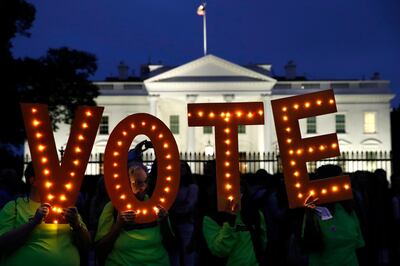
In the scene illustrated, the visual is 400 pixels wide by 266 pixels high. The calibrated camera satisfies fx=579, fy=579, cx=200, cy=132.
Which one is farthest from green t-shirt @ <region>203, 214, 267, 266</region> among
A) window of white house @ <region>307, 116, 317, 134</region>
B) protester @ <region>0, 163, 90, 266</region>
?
window of white house @ <region>307, 116, 317, 134</region>

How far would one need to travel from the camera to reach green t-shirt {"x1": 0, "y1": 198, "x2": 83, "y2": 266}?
414 cm

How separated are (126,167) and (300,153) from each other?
148 cm

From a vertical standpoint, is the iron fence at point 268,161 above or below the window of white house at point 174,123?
below

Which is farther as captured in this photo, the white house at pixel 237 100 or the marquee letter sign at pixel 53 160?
the white house at pixel 237 100

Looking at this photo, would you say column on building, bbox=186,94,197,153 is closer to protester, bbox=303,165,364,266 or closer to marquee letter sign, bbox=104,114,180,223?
protester, bbox=303,165,364,266

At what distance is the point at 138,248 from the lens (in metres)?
4.44

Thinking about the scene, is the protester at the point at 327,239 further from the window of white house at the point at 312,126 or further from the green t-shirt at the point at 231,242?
the window of white house at the point at 312,126

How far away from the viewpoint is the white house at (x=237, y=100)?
45531 mm

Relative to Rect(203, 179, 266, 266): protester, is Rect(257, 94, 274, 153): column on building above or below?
above

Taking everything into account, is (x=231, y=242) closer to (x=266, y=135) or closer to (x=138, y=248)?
(x=138, y=248)

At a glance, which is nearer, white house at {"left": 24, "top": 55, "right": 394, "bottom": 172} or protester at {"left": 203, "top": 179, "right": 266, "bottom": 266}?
protester at {"left": 203, "top": 179, "right": 266, "bottom": 266}

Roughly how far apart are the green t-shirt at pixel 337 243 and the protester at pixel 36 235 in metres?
2.02

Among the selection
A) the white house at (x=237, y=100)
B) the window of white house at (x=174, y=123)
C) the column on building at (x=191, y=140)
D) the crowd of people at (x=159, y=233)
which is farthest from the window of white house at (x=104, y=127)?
the crowd of people at (x=159, y=233)

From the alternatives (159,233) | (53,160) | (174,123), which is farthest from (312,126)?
(53,160)
